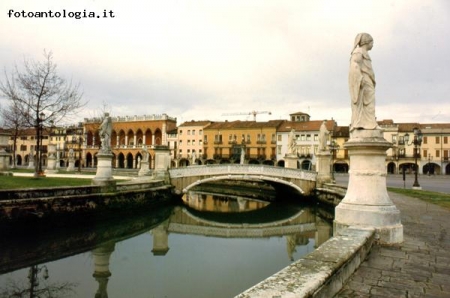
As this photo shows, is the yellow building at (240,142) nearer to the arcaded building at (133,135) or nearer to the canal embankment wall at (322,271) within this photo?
the arcaded building at (133,135)

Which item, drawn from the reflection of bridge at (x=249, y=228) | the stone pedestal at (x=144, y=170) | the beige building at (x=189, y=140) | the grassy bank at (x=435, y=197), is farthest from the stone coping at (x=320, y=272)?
the beige building at (x=189, y=140)

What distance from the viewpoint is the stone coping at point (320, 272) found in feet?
9.25

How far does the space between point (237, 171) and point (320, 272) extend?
888 inches

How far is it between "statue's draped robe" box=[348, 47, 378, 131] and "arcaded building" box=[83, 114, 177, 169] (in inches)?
2277

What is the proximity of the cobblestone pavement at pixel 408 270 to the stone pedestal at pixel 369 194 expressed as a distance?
1.17 ft

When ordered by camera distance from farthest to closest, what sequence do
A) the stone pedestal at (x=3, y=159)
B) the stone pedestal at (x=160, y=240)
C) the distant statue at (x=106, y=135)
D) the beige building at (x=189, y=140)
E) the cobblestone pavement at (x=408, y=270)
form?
the beige building at (x=189, y=140) < the stone pedestal at (x=3, y=159) < the distant statue at (x=106, y=135) < the stone pedestal at (x=160, y=240) < the cobblestone pavement at (x=408, y=270)

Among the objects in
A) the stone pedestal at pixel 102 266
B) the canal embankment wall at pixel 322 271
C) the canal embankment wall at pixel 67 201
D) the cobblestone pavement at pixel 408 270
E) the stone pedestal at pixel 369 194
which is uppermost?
the stone pedestal at pixel 369 194

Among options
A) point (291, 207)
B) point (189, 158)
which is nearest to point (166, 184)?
point (291, 207)

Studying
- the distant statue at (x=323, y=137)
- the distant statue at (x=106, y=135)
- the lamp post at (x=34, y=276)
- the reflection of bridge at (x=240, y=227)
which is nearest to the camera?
the lamp post at (x=34, y=276)

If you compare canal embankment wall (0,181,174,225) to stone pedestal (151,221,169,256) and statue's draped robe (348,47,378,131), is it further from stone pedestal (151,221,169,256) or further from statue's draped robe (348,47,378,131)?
statue's draped robe (348,47,378,131)

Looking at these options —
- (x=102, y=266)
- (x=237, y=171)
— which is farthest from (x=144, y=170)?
(x=102, y=266)

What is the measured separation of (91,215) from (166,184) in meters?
9.58

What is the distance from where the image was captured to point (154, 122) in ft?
210

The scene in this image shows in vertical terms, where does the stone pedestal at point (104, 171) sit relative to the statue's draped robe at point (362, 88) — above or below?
below
